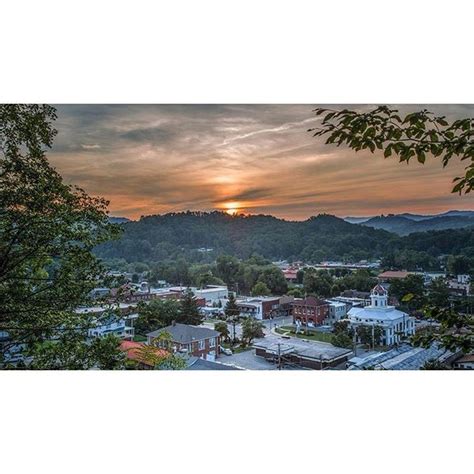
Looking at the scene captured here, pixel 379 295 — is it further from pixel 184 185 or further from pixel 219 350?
pixel 184 185

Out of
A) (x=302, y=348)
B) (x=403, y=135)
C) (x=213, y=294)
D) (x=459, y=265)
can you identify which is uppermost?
(x=403, y=135)

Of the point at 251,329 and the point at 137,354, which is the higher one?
the point at 251,329

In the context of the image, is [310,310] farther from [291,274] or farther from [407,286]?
[407,286]

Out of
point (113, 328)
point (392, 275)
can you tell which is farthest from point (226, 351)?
point (392, 275)

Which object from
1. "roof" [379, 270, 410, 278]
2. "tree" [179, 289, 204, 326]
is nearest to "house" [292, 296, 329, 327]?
"roof" [379, 270, 410, 278]

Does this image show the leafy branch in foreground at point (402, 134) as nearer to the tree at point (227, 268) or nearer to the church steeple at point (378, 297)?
the church steeple at point (378, 297)
